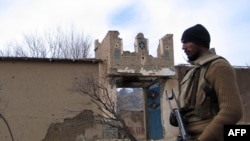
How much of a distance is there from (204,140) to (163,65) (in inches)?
675

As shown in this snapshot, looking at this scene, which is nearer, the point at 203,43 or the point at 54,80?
the point at 203,43

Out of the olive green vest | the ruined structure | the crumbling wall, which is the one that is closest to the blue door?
the ruined structure

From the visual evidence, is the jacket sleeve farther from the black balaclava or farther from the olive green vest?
the black balaclava

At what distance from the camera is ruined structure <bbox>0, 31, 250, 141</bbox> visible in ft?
61.8

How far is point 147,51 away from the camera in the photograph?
65.2ft

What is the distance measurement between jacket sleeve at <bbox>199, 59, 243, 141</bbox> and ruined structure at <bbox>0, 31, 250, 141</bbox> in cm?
1560

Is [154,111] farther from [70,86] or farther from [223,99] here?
[223,99]

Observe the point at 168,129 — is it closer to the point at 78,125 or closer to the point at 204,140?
the point at 78,125

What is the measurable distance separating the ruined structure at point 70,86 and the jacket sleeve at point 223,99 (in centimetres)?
1560

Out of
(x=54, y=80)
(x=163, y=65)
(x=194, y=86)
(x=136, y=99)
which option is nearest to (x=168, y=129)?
(x=163, y=65)

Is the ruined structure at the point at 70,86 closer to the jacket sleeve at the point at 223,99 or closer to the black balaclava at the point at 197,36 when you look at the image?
the black balaclava at the point at 197,36

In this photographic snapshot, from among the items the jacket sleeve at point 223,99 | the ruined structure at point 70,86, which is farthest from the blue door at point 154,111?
the jacket sleeve at point 223,99

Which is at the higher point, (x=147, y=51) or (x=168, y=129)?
(x=147, y=51)

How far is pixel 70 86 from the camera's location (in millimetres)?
19469
